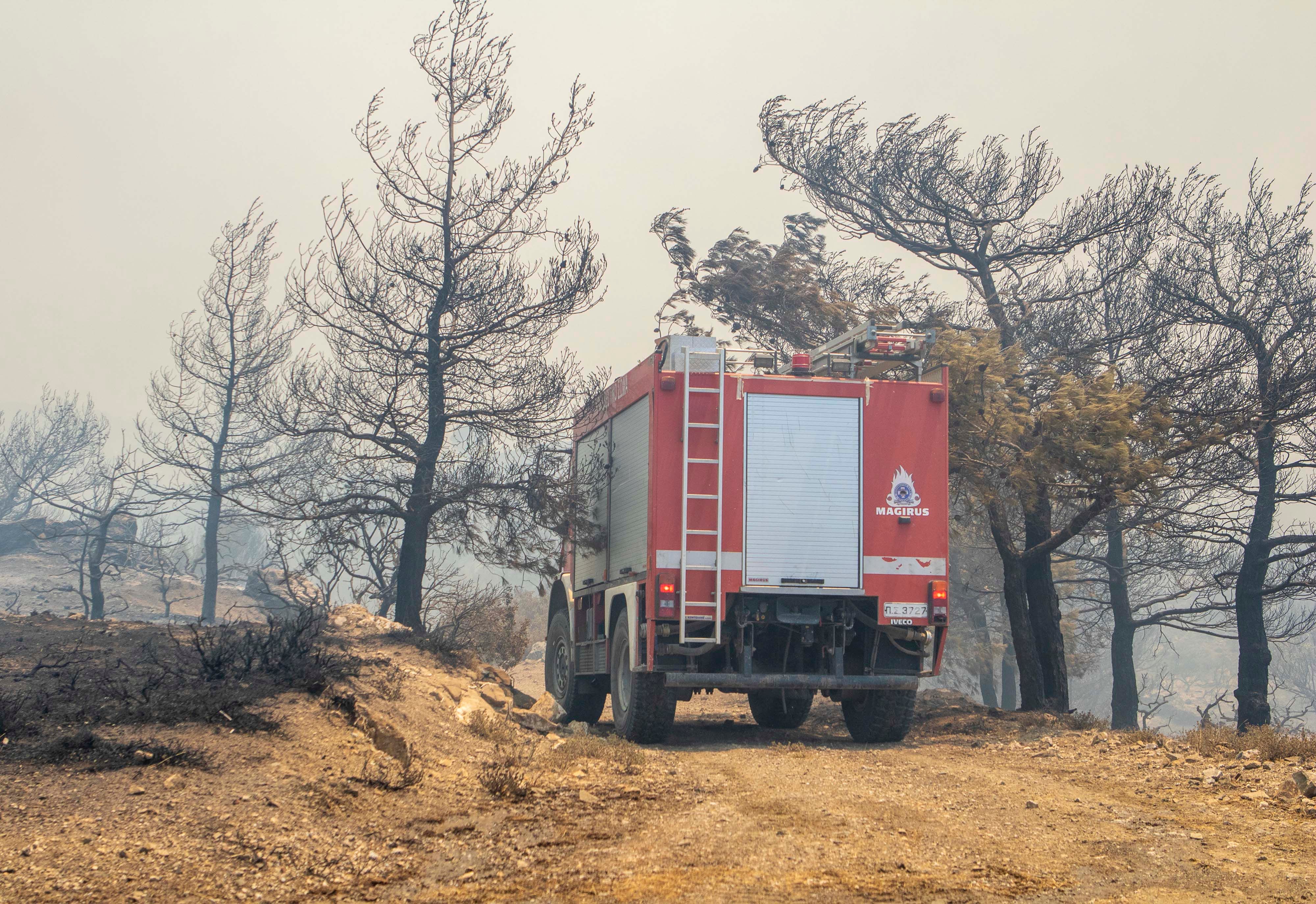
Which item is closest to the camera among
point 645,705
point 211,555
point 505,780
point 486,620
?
point 505,780

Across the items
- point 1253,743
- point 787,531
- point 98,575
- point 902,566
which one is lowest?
point 1253,743

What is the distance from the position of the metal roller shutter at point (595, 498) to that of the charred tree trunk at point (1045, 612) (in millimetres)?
6656

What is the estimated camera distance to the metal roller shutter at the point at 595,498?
1369 cm

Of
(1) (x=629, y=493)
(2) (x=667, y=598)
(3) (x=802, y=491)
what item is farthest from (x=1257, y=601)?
(2) (x=667, y=598)

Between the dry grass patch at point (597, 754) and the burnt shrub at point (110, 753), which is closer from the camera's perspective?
the burnt shrub at point (110, 753)

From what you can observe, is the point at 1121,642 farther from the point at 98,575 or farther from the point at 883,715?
the point at 98,575

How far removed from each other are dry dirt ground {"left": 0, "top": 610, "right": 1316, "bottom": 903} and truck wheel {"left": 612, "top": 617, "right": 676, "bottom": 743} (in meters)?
1.13

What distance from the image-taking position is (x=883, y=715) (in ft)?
38.7

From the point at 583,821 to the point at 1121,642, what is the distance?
2335cm

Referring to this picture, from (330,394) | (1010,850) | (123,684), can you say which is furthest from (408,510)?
(1010,850)

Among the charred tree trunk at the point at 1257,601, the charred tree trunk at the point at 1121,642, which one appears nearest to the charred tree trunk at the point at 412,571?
the charred tree trunk at the point at 1257,601

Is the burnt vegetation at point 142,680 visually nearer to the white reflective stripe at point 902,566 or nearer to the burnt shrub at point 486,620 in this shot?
the white reflective stripe at point 902,566

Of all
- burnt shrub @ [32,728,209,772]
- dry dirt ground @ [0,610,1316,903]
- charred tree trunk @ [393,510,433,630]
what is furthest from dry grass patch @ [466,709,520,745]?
charred tree trunk @ [393,510,433,630]

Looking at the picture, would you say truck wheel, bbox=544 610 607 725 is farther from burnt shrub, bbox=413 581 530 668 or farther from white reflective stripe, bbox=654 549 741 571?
burnt shrub, bbox=413 581 530 668
